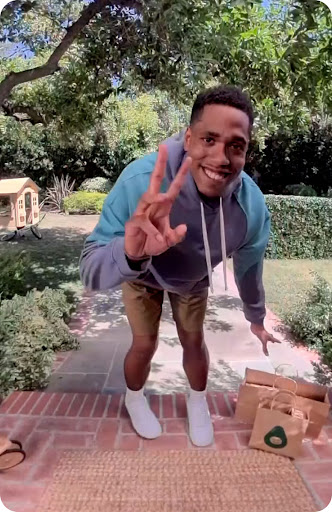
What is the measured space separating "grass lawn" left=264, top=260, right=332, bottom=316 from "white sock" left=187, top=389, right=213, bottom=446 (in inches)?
72.7

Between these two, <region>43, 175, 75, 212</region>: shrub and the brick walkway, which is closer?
the brick walkway

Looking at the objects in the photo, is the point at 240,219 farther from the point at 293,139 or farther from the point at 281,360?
the point at 293,139

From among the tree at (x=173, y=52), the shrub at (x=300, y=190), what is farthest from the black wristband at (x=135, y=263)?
the shrub at (x=300, y=190)

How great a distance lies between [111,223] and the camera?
1.48 m

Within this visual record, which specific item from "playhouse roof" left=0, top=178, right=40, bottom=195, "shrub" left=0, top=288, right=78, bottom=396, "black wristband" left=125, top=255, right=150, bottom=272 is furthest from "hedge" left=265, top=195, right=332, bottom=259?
"black wristband" left=125, top=255, right=150, bottom=272

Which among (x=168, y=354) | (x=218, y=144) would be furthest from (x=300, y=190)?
(x=218, y=144)

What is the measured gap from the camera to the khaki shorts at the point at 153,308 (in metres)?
1.82

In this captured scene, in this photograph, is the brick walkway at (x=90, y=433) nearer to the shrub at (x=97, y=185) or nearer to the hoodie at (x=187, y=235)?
the hoodie at (x=187, y=235)

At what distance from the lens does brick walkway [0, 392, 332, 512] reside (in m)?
1.69

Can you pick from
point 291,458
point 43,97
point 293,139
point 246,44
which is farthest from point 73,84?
point 293,139

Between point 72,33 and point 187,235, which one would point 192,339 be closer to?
point 187,235

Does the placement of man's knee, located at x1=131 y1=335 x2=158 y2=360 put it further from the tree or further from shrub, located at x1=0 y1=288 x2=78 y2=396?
the tree

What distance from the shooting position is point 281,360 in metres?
2.90

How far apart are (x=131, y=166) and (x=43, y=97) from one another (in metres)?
3.16
